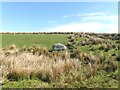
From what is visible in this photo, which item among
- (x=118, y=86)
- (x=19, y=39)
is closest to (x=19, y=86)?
(x=118, y=86)

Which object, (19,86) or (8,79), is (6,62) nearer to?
(8,79)

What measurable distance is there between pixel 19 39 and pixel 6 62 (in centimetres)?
1341

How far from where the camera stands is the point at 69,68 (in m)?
13.1

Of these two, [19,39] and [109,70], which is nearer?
[109,70]

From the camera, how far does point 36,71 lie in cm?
1218

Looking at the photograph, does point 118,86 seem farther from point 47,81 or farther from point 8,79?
point 8,79

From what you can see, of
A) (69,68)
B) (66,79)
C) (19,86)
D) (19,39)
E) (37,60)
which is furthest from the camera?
(19,39)

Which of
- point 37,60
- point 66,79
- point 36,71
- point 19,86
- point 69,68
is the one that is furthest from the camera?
point 37,60

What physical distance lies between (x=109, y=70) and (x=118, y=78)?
4.98 ft

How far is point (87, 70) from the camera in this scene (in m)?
12.9

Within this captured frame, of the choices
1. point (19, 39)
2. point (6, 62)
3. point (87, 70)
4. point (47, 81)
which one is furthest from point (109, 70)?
point (19, 39)

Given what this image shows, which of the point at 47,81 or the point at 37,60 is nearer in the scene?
the point at 47,81

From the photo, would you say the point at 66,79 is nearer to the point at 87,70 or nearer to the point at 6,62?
the point at 87,70

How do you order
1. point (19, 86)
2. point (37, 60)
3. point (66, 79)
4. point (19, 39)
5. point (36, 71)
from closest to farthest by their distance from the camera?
point (19, 86) → point (66, 79) → point (36, 71) → point (37, 60) → point (19, 39)
